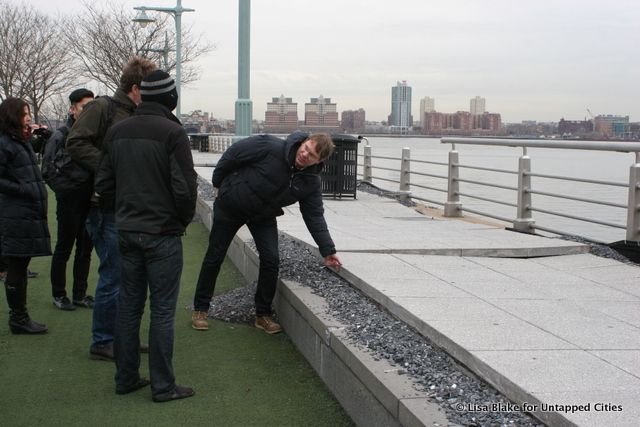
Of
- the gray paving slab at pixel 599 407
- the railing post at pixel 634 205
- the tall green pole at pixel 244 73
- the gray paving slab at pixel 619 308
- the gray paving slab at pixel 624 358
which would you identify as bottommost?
the gray paving slab at pixel 619 308

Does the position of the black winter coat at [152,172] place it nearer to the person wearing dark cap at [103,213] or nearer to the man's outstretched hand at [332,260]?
the person wearing dark cap at [103,213]

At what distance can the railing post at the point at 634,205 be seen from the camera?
25.0 ft

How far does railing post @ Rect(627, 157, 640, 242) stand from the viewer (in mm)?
7619

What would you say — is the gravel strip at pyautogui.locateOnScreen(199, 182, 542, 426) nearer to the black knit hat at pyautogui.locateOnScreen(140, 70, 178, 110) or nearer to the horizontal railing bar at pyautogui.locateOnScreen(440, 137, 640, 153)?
Result: the black knit hat at pyautogui.locateOnScreen(140, 70, 178, 110)

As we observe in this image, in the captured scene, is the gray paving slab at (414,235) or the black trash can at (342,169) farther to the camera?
the black trash can at (342,169)

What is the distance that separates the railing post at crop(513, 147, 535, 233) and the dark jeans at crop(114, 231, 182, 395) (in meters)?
6.20

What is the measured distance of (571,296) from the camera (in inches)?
227

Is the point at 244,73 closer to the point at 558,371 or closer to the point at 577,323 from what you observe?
the point at 577,323

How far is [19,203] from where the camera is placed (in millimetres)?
5883

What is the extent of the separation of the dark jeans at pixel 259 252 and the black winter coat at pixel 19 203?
1.24 m

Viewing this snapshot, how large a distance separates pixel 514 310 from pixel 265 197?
1893 mm

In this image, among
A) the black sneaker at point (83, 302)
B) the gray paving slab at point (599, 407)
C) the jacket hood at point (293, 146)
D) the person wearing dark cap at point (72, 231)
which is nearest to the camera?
the gray paving slab at point (599, 407)

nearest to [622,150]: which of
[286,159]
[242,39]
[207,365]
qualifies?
[286,159]

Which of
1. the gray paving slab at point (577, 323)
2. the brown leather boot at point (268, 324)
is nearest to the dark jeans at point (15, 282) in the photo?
the brown leather boot at point (268, 324)
